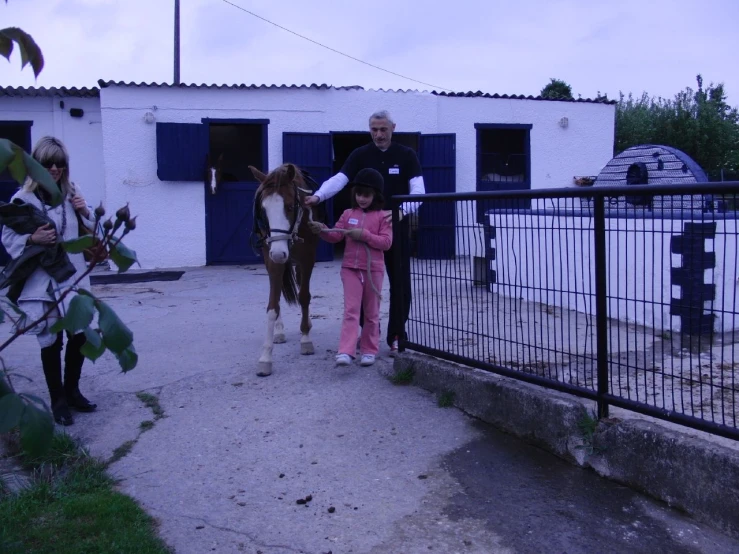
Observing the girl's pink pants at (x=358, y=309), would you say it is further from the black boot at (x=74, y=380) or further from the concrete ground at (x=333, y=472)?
the black boot at (x=74, y=380)

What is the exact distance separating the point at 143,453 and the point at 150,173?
1049cm

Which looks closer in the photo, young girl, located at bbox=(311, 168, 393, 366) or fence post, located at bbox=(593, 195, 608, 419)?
fence post, located at bbox=(593, 195, 608, 419)

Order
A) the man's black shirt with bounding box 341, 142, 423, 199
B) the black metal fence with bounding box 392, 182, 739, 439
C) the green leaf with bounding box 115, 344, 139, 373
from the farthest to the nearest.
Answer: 1. the man's black shirt with bounding box 341, 142, 423, 199
2. the black metal fence with bounding box 392, 182, 739, 439
3. the green leaf with bounding box 115, 344, 139, 373

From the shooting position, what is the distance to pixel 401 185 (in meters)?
5.99

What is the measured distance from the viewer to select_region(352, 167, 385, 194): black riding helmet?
5.40 metres

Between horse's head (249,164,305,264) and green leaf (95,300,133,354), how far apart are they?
11.1 ft

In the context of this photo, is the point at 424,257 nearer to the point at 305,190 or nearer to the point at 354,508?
the point at 305,190

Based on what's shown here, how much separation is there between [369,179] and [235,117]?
9.36 meters

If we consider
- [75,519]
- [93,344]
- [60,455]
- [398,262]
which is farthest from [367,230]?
[93,344]

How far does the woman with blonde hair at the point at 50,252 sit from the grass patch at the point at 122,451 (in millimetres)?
544

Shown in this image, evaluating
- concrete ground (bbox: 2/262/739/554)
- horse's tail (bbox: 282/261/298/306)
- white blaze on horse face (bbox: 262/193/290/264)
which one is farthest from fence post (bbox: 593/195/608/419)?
horse's tail (bbox: 282/261/298/306)

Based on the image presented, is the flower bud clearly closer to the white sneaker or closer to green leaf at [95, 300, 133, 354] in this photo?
green leaf at [95, 300, 133, 354]

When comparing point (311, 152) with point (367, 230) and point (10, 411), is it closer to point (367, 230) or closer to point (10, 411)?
point (367, 230)

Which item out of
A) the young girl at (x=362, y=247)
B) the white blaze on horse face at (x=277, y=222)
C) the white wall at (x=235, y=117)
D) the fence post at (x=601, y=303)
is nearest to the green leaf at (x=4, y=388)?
the fence post at (x=601, y=303)
